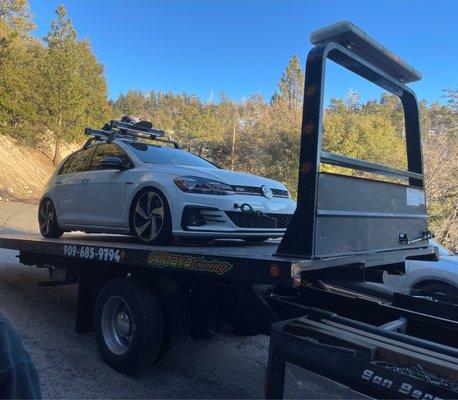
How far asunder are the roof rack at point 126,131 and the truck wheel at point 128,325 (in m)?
2.61

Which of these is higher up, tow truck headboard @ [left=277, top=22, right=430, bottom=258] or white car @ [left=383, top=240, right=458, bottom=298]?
tow truck headboard @ [left=277, top=22, right=430, bottom=258]

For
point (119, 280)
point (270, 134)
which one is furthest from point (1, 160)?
point (119, 280)

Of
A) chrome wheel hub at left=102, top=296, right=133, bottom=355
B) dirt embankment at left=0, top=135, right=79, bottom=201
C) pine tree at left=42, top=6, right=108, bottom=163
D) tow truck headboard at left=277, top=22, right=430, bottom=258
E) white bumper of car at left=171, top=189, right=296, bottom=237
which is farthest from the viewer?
pine tree at left=42, top=6, right=108, bottom=163

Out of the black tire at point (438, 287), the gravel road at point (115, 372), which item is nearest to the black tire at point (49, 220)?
the gravel road at point (115, 372)

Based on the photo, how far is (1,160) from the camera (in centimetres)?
2959

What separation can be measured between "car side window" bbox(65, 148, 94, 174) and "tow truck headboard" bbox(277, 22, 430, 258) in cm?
403

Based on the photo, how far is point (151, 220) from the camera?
5.08 meters

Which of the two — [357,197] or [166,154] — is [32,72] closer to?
[166,154]

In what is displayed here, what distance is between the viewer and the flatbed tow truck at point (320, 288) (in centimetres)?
257

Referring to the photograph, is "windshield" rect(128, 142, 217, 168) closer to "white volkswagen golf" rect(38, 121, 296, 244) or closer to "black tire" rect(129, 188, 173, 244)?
"white volkswagen golf" rect(38, 121, 296, 244)

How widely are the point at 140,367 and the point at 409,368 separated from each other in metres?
2.43

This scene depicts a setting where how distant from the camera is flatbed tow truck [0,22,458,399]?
8.43 feet

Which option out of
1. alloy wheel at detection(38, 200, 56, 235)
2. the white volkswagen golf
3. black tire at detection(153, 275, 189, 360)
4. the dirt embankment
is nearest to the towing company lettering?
black tire at detection(153, 275, 189, 360)

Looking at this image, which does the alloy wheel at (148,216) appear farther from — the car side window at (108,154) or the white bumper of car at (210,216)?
the car side window at (108,154)
